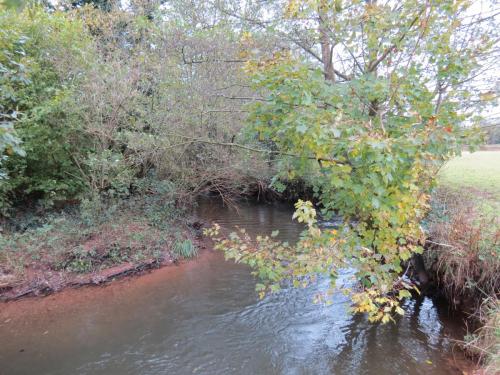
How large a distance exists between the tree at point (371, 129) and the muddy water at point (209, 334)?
678 mm

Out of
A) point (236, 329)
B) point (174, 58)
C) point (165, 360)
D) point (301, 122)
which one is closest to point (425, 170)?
point (301, 122)

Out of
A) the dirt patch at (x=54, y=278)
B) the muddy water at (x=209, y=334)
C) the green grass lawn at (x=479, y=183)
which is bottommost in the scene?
the muddy water at (x=209, y=334)

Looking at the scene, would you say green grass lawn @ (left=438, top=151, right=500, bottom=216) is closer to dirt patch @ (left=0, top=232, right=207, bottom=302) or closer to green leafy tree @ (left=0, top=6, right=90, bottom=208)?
dirt patch @ (left=0, top=232, right=207, bottom=302)

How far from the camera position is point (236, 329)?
5.20m

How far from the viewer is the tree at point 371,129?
3182 mm

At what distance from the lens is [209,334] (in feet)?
16.6

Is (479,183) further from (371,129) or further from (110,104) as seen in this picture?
(110,104)

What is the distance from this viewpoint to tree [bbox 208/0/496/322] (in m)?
3.18

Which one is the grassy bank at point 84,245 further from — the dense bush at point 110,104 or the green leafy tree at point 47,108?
the green leafy tree at point 47,108

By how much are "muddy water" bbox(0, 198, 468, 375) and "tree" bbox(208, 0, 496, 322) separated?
68 centimetres

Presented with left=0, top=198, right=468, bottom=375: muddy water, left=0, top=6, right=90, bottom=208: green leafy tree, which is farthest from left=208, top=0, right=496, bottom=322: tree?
left=0, top=6, right=90, bottom=208: green leafy tree

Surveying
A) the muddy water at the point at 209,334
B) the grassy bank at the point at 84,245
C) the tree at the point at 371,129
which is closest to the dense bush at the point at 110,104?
the grassy bank at the point at 84,245

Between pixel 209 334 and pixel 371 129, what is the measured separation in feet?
12.7

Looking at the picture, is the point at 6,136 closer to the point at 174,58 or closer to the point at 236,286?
the point at 236,286
